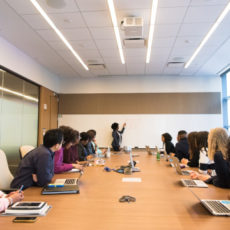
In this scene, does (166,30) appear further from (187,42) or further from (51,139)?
(51,139)

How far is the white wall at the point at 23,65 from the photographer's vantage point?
4590 millimetres

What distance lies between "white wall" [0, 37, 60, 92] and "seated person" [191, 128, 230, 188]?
4.41 meters

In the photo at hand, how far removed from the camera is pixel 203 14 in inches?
140

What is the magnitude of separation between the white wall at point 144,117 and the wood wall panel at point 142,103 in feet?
0.50

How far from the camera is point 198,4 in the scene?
327cm

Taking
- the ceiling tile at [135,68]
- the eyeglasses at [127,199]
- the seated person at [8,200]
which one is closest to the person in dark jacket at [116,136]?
the ceiling tile at [135,68]

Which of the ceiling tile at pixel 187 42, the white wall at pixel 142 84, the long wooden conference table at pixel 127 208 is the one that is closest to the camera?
the long wooden conference table at pixel 127 208

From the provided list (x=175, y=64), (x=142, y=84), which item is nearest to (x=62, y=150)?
(x=175, y=64)

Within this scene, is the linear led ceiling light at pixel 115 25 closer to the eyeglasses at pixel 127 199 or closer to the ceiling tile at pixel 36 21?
the ceiling tile at pixel 36 21

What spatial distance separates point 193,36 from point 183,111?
348 centimetres

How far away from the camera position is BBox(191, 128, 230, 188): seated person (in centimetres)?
199

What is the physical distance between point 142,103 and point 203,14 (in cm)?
421

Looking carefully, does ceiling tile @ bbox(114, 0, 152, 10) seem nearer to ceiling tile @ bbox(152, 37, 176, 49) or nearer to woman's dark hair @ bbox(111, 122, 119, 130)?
ceiling tile @ bbox(152, 37, 176, 49)

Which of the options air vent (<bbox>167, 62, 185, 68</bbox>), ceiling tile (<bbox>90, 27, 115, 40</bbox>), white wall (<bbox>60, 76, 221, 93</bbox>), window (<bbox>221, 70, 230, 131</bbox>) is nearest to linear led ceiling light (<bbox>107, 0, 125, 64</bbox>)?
ceiling tile (<bbox>90, 27, 115, 40</bbox>)
